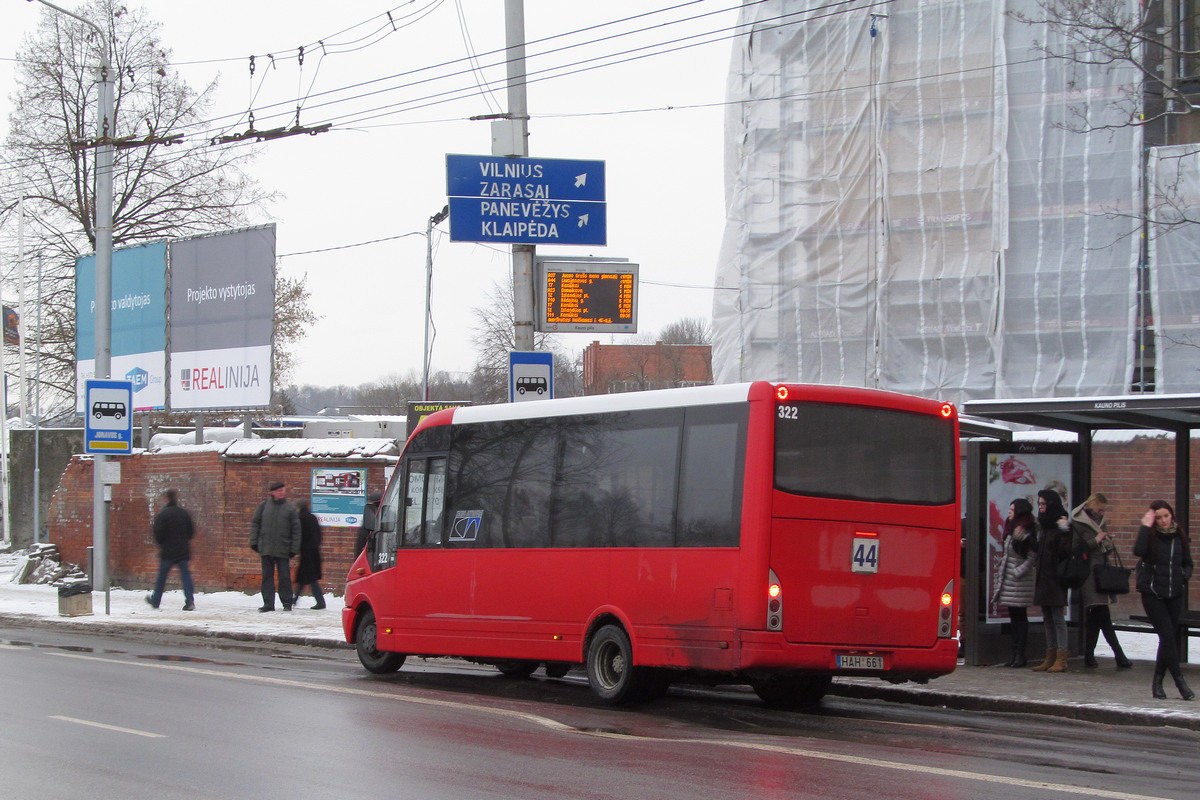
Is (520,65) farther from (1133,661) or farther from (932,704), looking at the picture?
(1133,661)

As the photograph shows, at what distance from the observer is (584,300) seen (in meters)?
15.9

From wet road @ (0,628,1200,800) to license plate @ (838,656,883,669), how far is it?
18.3 inches

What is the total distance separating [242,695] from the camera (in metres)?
11.6

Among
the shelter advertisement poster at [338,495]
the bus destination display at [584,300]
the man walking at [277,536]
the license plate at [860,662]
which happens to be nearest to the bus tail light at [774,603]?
the license plate at [860,662]

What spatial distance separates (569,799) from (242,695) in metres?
5.67

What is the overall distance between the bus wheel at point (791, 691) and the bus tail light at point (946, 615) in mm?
1208

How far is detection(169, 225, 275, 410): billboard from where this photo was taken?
28.1m

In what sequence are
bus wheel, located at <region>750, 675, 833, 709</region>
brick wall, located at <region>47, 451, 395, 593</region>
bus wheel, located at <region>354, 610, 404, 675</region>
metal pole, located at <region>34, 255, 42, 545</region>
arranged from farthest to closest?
metal pole, located at <region>34, 255, 42, 545</region> < brick wall, located at <region>47, 451, 395, 593</region> < bus wheel, located at <region>354, 610, 404, 675</region> < bus wheel, located at <region>750, 675, 833, 709</region>

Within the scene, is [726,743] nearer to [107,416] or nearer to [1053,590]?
[1053,590]

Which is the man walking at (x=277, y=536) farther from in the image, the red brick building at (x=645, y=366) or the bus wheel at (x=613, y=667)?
the red brick building at (x=645, y=366)

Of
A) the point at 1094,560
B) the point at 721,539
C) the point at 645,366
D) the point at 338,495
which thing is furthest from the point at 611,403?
the point at 645,366

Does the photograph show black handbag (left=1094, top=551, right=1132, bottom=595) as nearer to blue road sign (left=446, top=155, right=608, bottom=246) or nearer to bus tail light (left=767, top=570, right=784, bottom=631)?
bus tail light (left=767, top=570, right=784, bottom=631)

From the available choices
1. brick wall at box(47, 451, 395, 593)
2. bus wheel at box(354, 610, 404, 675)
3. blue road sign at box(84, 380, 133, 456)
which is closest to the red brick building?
brick wall at box(47, 451, 395, 593)

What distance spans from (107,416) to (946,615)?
16.2 meters
